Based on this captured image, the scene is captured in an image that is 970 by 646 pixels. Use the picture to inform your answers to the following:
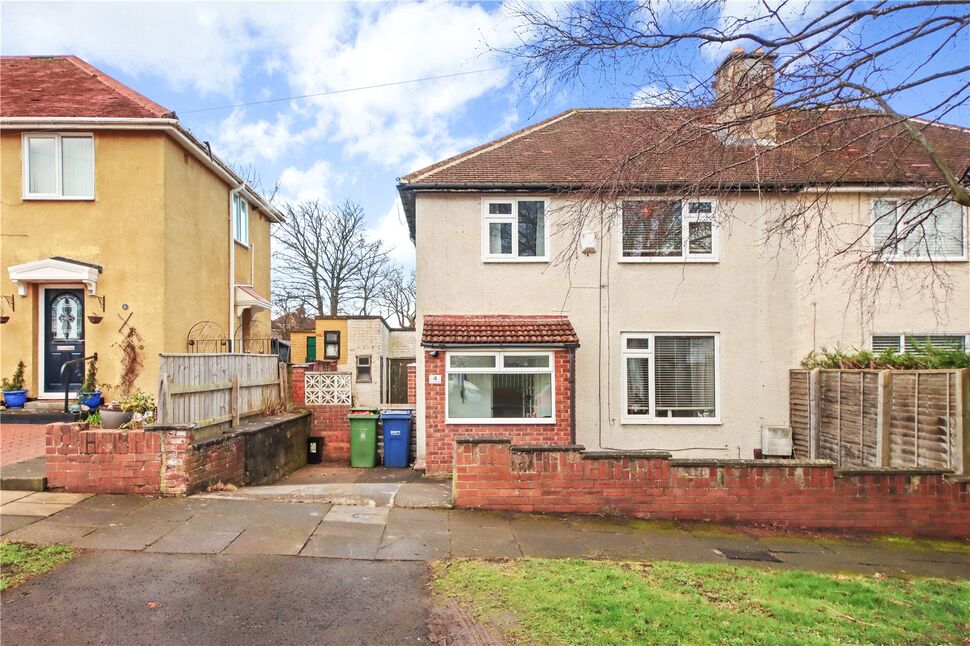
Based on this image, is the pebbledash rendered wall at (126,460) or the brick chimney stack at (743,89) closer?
the brick chimney stack at (743,89)

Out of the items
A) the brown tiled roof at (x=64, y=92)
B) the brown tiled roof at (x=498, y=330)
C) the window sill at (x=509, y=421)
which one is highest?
the brown tiled roof at (x=64, y=92)

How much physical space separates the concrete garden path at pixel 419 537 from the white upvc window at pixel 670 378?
4.10 m

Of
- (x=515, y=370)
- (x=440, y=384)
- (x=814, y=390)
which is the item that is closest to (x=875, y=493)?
(x=814, y=390)

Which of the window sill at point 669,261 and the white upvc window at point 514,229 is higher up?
the white upvc window at point 514,229

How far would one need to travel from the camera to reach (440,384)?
967 centimetres

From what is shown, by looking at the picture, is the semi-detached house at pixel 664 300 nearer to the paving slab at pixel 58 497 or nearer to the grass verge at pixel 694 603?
the paving slab at pixel 58 497

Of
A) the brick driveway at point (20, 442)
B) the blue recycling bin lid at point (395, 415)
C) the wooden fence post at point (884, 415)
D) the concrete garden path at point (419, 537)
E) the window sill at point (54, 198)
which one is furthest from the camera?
the blue recycling bin lid at point (395, 415)

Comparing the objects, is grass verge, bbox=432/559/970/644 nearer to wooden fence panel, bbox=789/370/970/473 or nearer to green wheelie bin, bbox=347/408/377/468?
wooden fence panel, bbox=789/370/970/473

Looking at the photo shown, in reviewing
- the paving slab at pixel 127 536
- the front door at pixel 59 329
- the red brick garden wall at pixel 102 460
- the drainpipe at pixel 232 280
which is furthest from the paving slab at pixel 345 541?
the drainpipe at pixel 232 280

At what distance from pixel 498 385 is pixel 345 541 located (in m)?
4.89

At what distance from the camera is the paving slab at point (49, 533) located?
4868 mm

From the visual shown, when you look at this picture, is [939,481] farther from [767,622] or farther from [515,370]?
[515,370]

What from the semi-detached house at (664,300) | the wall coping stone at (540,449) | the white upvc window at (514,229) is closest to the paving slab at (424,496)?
the wall coping stone at (540,449)

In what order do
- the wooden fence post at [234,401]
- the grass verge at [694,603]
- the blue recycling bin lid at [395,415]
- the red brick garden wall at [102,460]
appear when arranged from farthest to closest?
the blue recycling bin lid at [395,415] → the wooden fence post at [234,401] → the red brick garden wall at [102,460] → the grass verge at [694,603]
